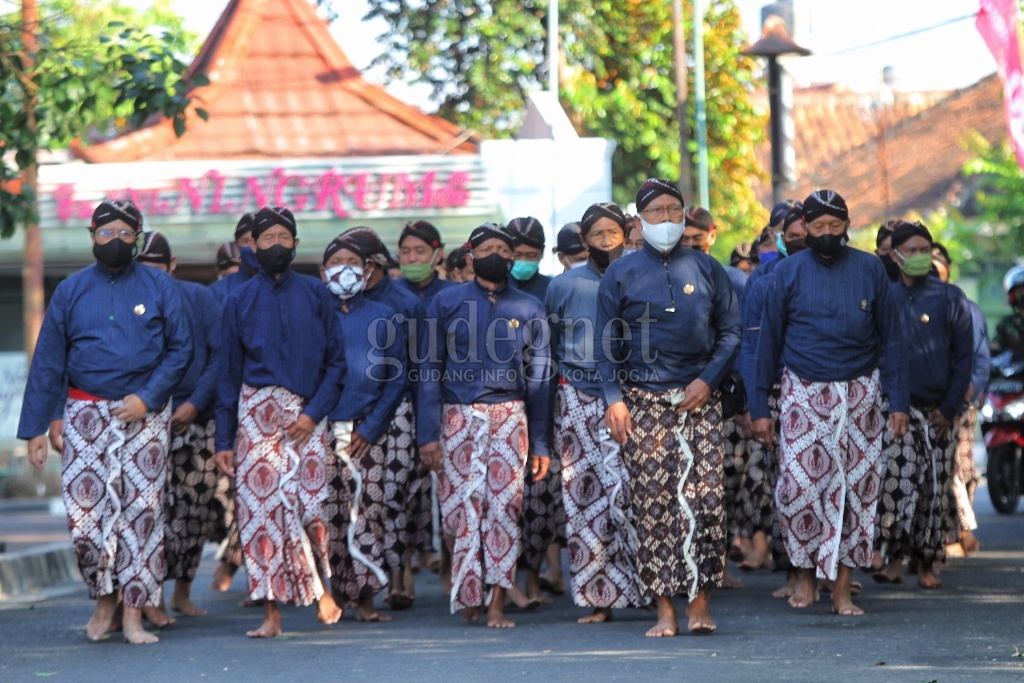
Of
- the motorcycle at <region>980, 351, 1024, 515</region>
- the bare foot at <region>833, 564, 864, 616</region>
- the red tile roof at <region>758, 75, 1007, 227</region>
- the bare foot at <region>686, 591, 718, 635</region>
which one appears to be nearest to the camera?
the bare foot at <region>686, 591, 718, 635</region>

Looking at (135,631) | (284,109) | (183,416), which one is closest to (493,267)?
(183,416)

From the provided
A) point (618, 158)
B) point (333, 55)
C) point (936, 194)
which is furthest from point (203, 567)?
point (936, 194)

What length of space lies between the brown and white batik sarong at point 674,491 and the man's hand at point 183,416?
2.49 metres

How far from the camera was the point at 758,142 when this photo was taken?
31.6 m

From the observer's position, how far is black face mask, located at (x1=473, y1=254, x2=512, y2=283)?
9258mm

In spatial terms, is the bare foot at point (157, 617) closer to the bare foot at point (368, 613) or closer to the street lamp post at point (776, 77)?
the bare foot at point (368, 613)

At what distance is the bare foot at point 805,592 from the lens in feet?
31.0

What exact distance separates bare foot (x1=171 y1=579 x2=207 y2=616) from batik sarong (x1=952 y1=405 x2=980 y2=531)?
4667 millimetres

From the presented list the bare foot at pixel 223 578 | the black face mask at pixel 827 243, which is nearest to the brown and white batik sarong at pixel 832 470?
the black face mask at pixel 827 243

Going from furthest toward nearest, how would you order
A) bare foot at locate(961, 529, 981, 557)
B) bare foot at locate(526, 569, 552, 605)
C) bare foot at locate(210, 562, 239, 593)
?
bare foot at locate(961, 529, 981, 557) → bare foot at locate(210, 562, 239, 593) → bare foot at locate(526, 569, 552, 605)

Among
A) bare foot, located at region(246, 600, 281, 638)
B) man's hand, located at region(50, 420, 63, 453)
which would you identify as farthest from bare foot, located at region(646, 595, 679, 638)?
man's hand, located at region(50, 420, 63, 453)

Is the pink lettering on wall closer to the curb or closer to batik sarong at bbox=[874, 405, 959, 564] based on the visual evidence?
the curb

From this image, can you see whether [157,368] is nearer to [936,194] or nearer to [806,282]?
[806,282]

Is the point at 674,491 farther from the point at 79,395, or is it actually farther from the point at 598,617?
the point at 79,395
